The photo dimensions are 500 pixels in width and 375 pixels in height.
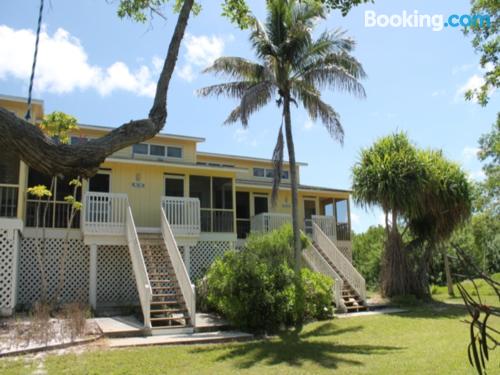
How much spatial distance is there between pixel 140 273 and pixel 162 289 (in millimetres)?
1280

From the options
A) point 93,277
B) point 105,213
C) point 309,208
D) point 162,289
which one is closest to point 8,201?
point 105,213

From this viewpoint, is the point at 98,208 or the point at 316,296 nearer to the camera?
the point at 316,296

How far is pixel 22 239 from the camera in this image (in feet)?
53.5

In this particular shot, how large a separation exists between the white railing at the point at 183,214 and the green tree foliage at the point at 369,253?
20591mm

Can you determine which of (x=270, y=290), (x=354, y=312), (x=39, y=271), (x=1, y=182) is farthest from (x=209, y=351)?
(x=1, y=182)

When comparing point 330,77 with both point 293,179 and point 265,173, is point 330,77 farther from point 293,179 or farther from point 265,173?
point 265,173

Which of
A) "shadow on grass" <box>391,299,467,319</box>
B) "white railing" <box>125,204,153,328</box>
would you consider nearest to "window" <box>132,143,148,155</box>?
"white railing" <box>125,204,153,328</box>

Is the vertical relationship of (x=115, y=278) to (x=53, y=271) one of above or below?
below

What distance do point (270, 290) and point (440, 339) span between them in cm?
440

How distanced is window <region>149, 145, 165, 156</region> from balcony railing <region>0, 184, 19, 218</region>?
6.89 m

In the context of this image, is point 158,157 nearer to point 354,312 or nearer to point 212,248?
point 212,248

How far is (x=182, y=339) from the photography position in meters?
11.6

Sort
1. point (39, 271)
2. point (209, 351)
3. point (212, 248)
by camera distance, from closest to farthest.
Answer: point (209, 351) < point (39, 271) < point (212, 248)

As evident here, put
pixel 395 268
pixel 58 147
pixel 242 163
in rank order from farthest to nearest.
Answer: pixel 242 163
pixel 395 268
pixel 58 147
